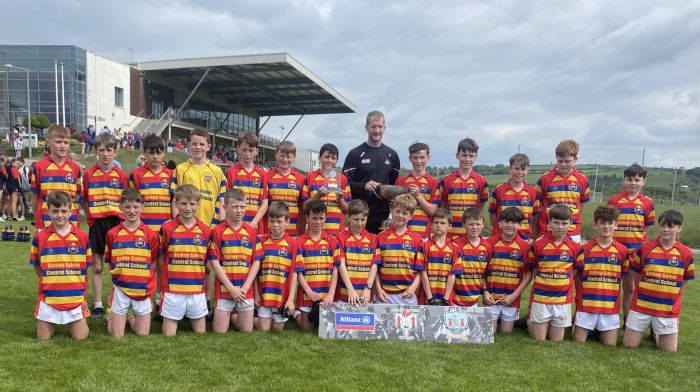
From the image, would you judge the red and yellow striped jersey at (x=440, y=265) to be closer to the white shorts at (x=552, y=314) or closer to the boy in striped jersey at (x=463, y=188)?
the boy in striped jersey at (x=463, y=188)

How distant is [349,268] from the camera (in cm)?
496

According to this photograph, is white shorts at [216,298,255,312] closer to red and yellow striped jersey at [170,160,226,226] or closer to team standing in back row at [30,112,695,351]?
team standing in back row at [30,112,695,351]

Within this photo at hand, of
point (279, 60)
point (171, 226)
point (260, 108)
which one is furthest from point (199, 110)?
point (171, 226)

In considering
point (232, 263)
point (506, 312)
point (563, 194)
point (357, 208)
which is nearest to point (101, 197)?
point (232, 263)

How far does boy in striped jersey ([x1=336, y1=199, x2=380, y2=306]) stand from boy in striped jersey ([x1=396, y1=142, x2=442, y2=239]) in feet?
2.34

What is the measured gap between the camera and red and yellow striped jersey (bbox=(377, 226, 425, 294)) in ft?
16.3

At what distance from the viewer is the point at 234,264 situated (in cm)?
467

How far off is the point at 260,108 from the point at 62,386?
165 feet

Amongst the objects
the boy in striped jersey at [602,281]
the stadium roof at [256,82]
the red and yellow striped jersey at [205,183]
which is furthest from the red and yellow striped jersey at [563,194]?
the stadium roof at [256,82]

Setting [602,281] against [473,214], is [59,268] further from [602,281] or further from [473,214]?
[602,281]

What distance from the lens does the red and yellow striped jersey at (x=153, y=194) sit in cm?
498

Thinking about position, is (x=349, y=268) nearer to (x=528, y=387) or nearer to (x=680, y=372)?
(x=528, y=387)

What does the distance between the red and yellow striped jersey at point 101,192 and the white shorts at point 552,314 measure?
15.6ft

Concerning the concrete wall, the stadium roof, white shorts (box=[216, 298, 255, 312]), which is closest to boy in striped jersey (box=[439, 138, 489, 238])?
white shorts (box=[216, 298, 255, 312])
